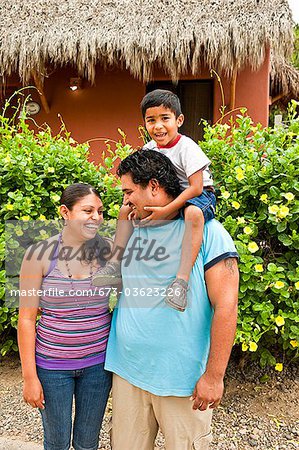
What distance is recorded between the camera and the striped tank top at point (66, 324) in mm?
1628

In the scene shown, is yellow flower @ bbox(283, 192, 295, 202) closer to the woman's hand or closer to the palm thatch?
the woman's hand

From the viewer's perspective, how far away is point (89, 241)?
1.78m

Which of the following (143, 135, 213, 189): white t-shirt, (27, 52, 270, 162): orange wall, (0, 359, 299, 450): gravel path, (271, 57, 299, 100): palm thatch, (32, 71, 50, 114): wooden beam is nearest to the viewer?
(143, 135, 213, 189): white t-shirt

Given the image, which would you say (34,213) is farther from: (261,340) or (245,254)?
(261,340)

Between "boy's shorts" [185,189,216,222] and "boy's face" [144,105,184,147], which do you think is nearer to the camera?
"boy's shorts" [185,189,216,222]

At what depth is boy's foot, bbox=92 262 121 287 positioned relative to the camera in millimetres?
1661

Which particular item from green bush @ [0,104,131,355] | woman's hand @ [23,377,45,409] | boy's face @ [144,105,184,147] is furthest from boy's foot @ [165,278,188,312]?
green bush @ [0,104,131,355]

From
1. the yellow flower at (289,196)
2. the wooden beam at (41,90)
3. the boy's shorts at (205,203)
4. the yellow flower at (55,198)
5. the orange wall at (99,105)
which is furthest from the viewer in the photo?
the orange wall at (99,105)

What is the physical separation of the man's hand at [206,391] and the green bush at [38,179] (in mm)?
1440

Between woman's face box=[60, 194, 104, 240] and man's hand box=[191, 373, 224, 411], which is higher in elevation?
woman's face box=[60, 194, 104, 240]

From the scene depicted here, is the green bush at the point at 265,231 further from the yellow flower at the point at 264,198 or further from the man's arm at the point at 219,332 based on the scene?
the man's arm at the point at 219,332

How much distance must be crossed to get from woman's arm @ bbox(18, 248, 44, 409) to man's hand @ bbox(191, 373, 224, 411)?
64cm

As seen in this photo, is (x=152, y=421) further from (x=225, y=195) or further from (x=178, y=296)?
(x=225, y=195)

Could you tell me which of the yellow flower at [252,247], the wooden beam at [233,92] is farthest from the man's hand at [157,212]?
the wooden beam at [233,92]
